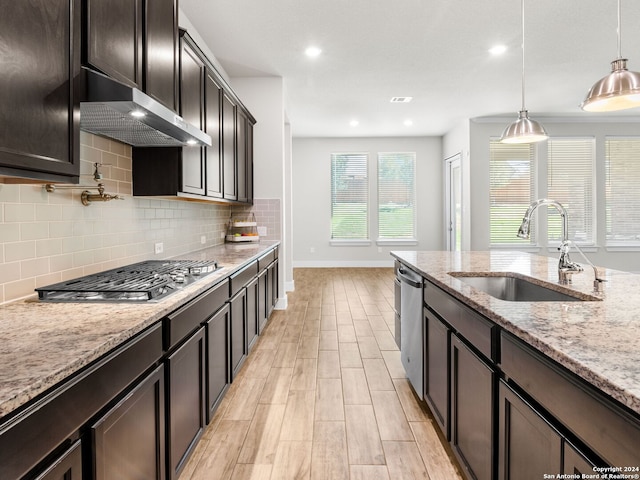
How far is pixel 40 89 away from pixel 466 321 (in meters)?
1.67

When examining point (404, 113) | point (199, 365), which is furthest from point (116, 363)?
point (404, 113)

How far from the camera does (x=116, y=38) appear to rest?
1651mm

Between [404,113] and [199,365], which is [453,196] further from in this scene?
[199,365]

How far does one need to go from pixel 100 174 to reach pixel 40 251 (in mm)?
556

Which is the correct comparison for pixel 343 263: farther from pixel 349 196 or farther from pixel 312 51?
pixel 312 51

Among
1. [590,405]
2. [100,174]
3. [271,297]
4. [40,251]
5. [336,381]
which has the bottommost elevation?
[336,381]

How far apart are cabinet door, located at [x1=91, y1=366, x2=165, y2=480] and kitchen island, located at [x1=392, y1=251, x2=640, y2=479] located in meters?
1.17

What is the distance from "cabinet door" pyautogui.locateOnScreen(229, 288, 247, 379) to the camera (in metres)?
2.59

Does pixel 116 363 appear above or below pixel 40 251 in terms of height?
below

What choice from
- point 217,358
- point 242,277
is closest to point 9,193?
point 217,358

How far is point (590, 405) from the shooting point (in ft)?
2.74

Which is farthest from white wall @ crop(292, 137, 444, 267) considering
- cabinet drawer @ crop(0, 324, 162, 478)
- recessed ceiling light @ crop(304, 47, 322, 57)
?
cabinet drawer @ crop(0, 324, 162, 478)

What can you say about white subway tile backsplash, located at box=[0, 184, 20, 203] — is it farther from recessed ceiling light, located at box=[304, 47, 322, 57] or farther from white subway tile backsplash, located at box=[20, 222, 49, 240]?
recessed ceiling light, located at box=[304, 47, 322, 57]

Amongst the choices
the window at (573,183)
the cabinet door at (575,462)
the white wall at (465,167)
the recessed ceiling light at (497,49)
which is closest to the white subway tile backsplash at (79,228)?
the cabinet door at (575,462)
